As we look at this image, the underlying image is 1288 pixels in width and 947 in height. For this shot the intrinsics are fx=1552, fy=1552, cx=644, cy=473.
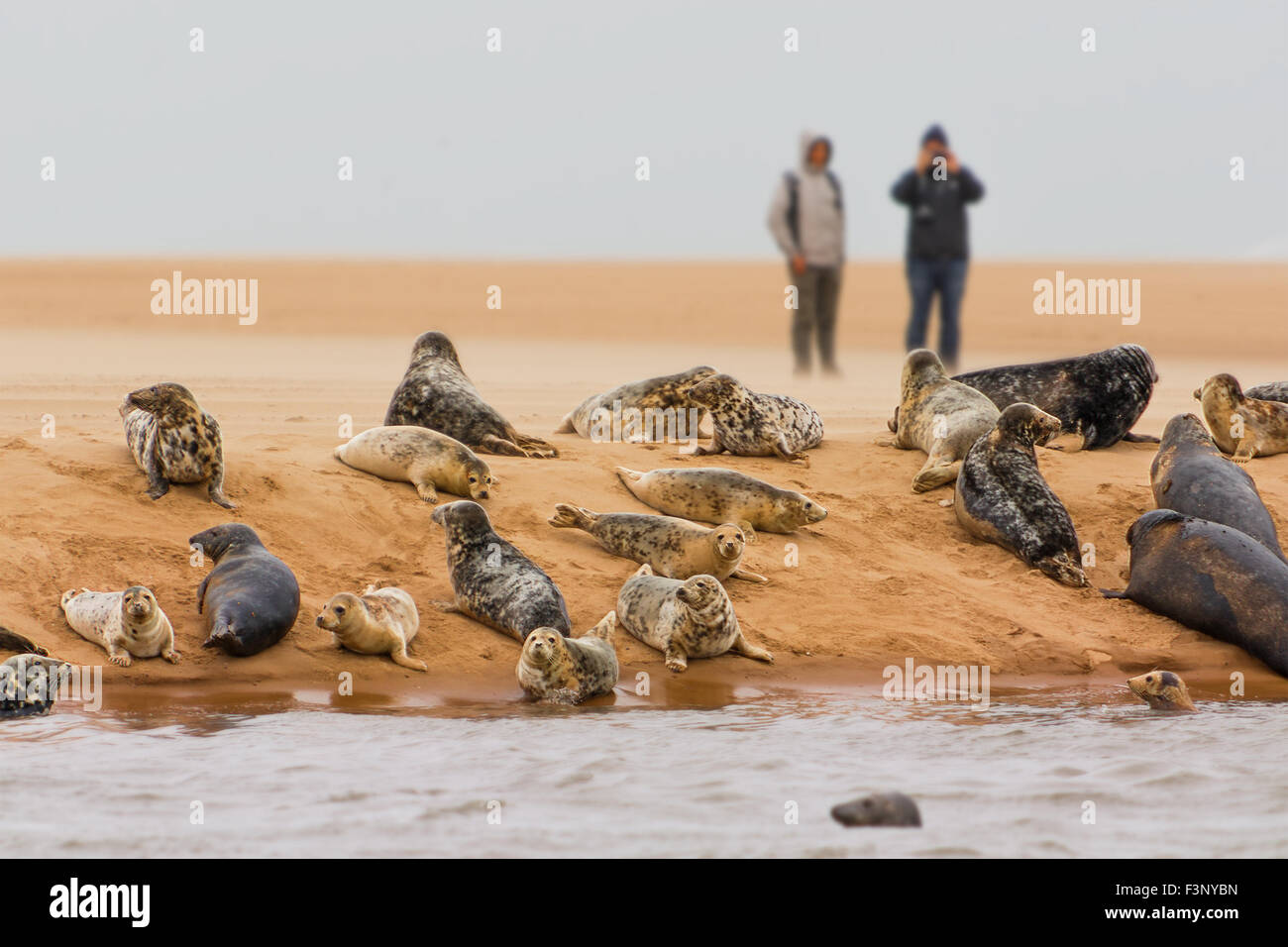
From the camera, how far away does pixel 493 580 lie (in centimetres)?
713

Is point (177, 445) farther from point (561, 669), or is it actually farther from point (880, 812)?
point (880, 812)

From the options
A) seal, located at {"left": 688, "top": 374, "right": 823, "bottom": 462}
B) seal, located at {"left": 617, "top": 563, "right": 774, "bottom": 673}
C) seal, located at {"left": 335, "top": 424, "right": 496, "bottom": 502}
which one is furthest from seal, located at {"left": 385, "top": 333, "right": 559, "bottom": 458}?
seal, located at {"left": 617, "top": 563, "right": 774, "bottom": 673}

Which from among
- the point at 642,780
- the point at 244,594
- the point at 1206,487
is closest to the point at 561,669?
the point at 642,780

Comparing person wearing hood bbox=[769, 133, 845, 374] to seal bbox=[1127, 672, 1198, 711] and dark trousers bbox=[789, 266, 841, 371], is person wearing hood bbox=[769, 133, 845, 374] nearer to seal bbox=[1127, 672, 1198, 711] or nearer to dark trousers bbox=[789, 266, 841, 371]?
dark trousers bbox=[789, 266, 841, 371]

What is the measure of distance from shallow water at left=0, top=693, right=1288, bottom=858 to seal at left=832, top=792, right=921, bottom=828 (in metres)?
0.06

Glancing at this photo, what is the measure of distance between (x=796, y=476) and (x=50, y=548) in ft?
14.0

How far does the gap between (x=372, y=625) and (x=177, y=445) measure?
1946 mm

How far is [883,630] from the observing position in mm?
7285

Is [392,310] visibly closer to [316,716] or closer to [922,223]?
[922,223]

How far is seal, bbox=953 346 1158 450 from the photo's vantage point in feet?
34.4

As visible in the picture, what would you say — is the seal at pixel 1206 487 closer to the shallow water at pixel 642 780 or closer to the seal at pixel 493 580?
the shallow water at pixel 642 780

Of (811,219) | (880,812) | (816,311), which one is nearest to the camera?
(880,812)
